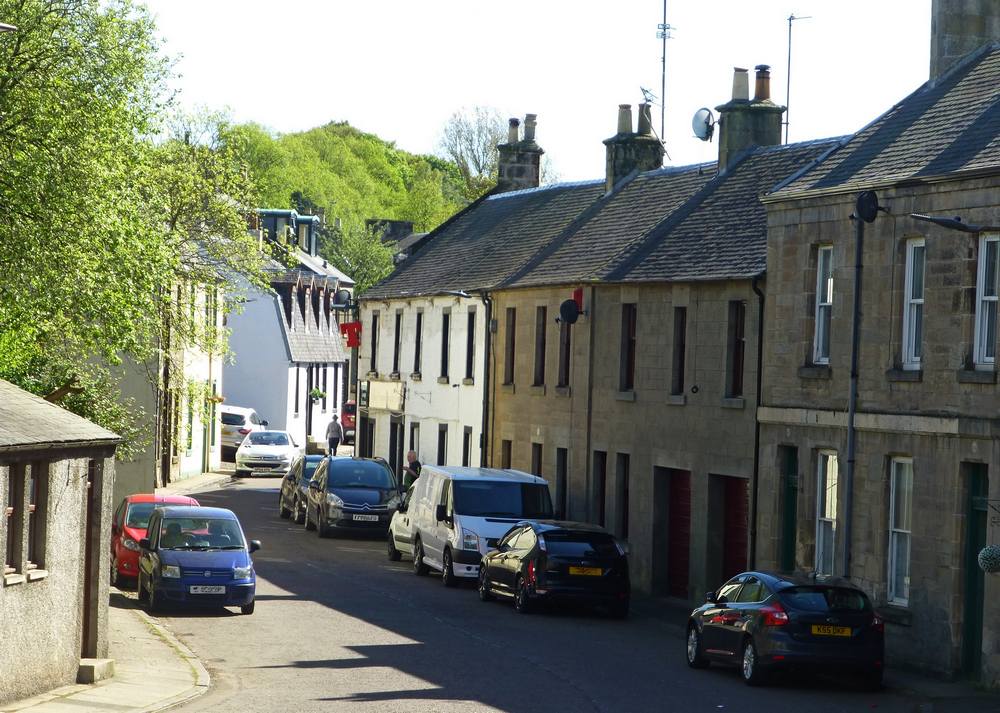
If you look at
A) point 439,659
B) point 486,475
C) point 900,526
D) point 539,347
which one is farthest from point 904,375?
point 539,347

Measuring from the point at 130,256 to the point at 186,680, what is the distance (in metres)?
8.70

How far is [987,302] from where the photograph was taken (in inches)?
921

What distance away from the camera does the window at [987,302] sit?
76.3ft

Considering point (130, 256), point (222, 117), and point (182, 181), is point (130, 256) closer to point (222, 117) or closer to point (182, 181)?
point (182, 181)

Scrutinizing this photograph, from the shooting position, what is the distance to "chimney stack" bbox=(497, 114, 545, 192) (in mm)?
55781

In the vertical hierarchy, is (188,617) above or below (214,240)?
below

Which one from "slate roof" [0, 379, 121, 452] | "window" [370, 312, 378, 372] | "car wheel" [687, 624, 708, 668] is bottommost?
"car wheel" [687, 624, 708, 668]

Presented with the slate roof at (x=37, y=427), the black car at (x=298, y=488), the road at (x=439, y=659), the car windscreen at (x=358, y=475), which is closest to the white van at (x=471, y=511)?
the road at (x=439, y=659)

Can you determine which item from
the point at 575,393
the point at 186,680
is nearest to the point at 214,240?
the point at 575,393

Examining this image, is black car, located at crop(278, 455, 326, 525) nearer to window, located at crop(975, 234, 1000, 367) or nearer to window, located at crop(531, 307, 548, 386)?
window, located at crop(531, 307, 548, 386)

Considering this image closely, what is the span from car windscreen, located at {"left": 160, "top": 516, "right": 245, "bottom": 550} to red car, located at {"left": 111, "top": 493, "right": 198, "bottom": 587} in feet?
7.30

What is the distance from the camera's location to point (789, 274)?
93.3ft

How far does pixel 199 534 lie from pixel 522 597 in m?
5.66

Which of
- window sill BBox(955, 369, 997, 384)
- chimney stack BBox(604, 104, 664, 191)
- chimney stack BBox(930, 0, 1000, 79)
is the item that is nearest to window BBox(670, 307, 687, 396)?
chimney stack BBox(930, 0, 1000, 79)
